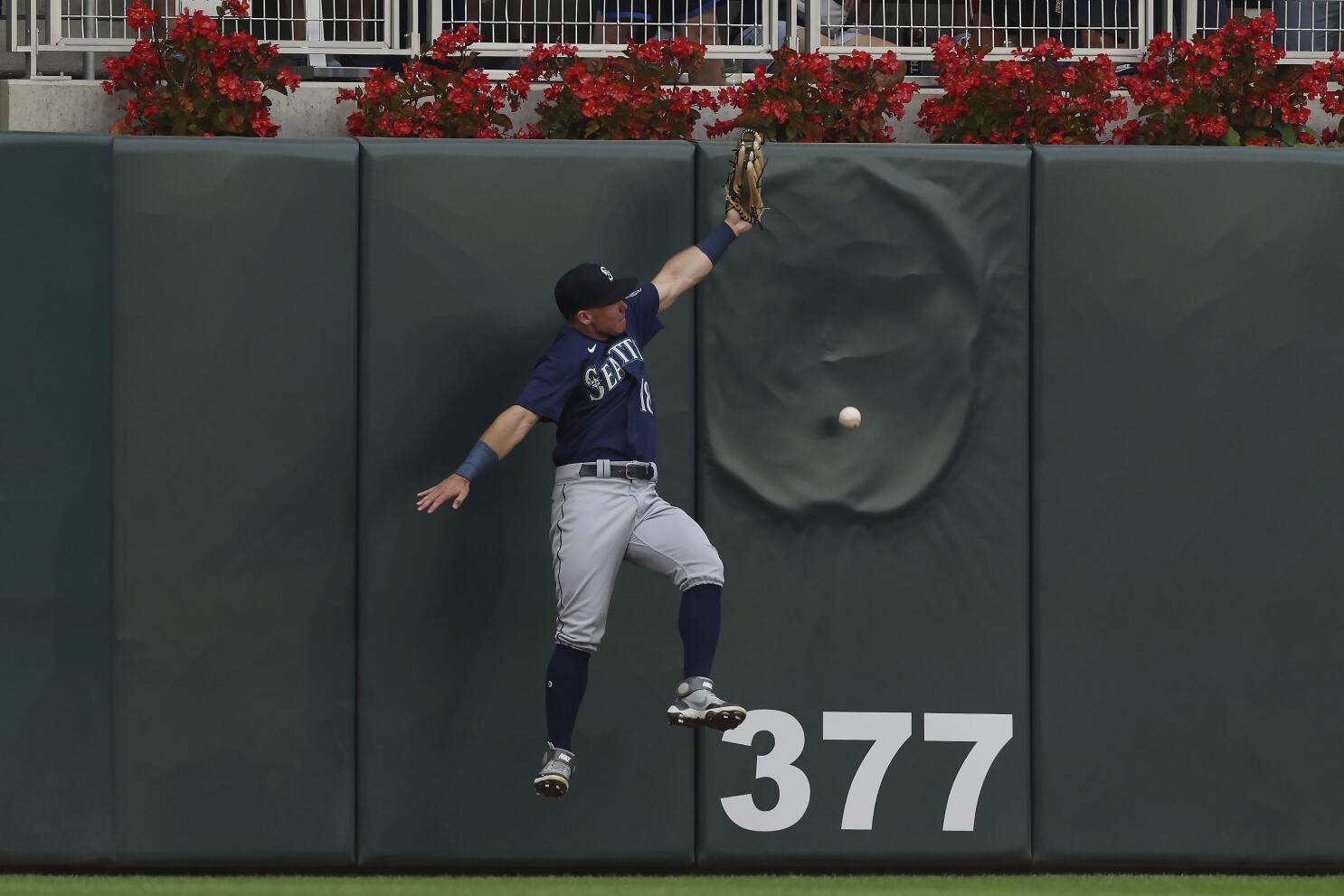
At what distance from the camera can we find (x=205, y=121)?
16.6 feet

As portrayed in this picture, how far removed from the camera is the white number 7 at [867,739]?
194 inches

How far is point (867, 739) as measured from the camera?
4.93 metres

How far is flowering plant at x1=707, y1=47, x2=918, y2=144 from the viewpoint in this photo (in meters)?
5.13

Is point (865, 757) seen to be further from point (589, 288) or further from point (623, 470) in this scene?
point (589, 288)

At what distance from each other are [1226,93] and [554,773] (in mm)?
3310

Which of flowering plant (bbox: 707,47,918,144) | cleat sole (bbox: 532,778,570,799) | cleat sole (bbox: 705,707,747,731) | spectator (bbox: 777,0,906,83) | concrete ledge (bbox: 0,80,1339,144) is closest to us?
cleat sole (bbox: 705,707,747,731)

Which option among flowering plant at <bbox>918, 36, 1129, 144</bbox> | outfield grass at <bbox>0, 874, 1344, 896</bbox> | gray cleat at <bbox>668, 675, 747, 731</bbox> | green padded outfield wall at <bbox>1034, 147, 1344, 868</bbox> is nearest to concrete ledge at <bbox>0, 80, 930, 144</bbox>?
flowering plant at <bbox>918, 36, 1129, 144</bbox>

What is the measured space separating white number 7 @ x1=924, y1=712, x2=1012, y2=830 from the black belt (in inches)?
52.2

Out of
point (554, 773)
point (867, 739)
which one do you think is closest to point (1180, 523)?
point (867, 739)

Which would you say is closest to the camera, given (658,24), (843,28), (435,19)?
(435,19)

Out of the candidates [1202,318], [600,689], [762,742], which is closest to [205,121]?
[600,689]

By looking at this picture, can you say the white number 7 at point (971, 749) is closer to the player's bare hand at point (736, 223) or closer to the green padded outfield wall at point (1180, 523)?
the green padded outfield wall at point (1180, 523)

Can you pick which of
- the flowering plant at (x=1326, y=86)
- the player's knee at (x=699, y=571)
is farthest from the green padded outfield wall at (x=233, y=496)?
the flowering plant at (x=1326, y=86)

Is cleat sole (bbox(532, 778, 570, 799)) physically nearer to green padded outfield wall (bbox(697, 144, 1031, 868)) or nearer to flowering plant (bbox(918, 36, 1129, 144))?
green padded outfield wall (bbox(697, 144, 1031, 868))
